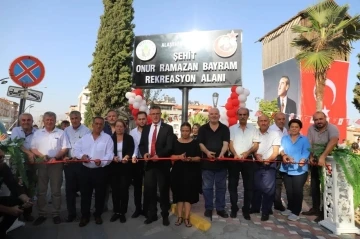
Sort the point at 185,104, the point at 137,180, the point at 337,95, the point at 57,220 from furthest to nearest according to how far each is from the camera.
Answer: the point at 337,95, the point at 185,104, the point at 137,180, the point at 57,220

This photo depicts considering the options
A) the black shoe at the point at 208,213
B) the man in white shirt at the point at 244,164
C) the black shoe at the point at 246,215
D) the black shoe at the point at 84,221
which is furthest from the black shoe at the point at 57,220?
the black shoe at the point at 246,215

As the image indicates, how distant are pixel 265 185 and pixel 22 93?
4297 millimetres

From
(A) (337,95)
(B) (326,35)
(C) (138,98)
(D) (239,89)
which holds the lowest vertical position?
(C) (138,98)

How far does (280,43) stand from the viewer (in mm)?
29078

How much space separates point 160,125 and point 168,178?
84 centimetres

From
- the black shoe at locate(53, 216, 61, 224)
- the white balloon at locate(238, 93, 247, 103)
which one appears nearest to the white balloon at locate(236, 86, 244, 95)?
the white balloon at locate(238, 93, 247, 103)

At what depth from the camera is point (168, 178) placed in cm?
485

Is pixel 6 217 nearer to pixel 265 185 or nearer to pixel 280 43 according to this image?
pixel 265 185

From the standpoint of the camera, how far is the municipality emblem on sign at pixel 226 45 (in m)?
8.52

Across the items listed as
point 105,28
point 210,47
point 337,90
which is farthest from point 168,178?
point 337,90

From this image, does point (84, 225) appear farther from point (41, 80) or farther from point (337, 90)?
point (337, 90)

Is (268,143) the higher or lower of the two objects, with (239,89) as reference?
lower

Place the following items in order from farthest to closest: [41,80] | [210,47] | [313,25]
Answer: [313,25]
[210,47]
[41,80]

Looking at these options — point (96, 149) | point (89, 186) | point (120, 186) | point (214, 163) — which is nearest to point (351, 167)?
point (214, 163)
